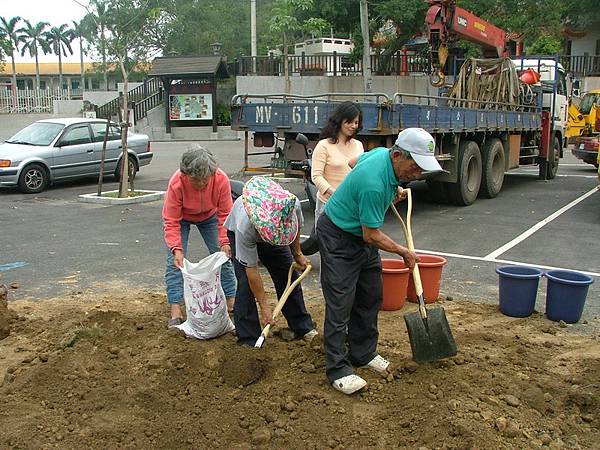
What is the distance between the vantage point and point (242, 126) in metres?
10.2

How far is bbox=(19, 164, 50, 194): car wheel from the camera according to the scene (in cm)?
1322

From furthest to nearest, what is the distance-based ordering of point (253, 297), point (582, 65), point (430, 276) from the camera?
1. point (582, 65)
2. point (430, 276)
3. point (253, 297)

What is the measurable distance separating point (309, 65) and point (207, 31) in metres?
19.0

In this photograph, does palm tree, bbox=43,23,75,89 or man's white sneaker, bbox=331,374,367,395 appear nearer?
man's white sneaker, bbox=331,374,367,395

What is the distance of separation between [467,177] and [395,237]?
10.5ft

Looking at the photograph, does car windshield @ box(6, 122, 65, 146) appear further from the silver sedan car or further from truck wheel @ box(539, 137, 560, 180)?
truck wheel @ box(539, 137, 560, 180)

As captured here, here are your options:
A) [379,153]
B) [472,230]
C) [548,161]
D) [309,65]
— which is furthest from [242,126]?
[309,65]

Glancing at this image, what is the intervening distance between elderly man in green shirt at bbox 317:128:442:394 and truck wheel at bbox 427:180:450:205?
287 inches

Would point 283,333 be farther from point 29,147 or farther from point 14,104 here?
point 14,104

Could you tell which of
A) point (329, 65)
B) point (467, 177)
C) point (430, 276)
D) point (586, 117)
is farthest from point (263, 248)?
point (329, 65)

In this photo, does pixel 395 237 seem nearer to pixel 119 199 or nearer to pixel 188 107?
pixel 119 199

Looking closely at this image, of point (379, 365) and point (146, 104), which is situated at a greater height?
point (146, 104)

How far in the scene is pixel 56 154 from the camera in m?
13.8

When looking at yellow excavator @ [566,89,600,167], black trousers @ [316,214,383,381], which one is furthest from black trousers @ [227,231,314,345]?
yellow excavator @ [566,89,600,167]
